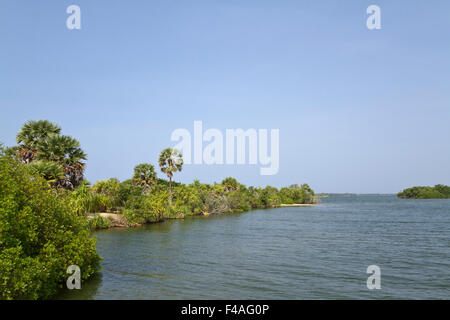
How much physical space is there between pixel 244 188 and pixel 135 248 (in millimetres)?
82812

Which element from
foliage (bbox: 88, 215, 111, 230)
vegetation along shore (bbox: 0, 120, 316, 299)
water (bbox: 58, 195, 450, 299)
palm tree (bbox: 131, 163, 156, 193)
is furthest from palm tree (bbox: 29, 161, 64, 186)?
palm tree (bbox: 131, 163, 156, 193)

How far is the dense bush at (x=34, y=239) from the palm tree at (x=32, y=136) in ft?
97.1

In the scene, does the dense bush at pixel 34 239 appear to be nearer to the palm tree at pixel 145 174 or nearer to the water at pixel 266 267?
the water at pixel 266 267

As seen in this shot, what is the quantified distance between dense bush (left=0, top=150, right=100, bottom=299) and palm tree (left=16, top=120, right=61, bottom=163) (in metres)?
29.6

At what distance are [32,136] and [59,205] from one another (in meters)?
31.4

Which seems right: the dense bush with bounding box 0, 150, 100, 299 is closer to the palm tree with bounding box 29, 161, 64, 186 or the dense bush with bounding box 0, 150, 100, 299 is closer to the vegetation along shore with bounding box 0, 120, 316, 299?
the vegetation along shore with bounding box 0, 120, 316, 299

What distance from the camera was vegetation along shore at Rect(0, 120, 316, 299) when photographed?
508 inches

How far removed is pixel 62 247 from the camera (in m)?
16.0

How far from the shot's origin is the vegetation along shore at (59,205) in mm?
12898

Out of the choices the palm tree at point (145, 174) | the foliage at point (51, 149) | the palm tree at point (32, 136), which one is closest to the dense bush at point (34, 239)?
the foliage at point (51, 149)

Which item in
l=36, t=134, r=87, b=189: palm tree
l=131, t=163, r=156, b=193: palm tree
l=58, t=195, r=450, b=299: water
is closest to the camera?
l=58, t=195, r=450, b=299: water
